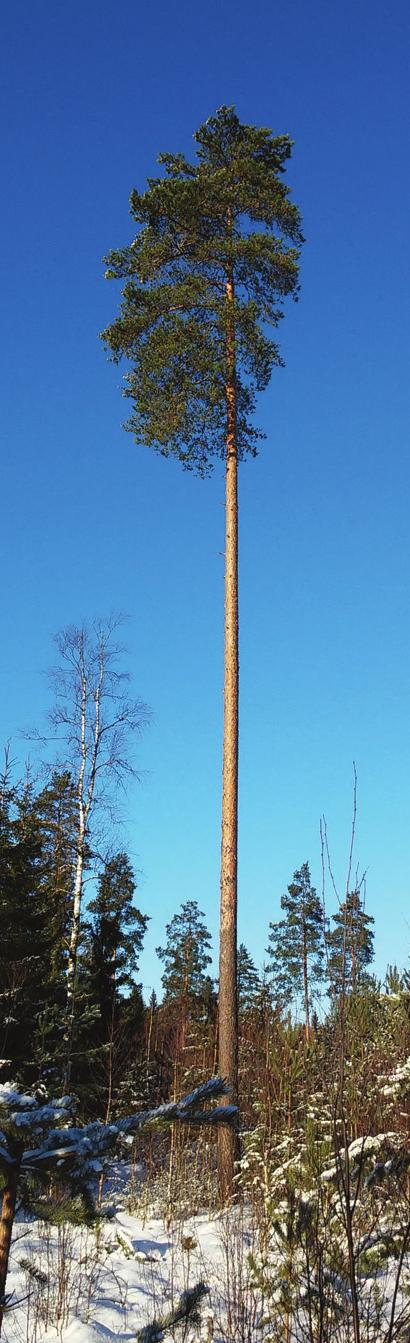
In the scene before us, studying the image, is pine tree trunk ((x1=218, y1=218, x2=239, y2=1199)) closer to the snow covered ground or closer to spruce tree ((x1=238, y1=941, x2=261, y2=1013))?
the snow covered ground

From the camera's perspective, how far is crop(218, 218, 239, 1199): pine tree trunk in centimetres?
964

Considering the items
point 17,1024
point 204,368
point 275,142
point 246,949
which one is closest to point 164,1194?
point 17,1024

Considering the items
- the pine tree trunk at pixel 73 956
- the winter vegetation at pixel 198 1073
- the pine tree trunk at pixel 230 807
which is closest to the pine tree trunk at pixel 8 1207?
the winter vegetation at pixel 198 1073

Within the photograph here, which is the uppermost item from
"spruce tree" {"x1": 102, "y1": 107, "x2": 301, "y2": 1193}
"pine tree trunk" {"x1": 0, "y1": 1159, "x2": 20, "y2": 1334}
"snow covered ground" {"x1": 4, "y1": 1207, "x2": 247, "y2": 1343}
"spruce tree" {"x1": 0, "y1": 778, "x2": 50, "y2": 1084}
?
"spruce tree" {"x1": 102, "y1": 107, "x2": 301, "y2": 1193}

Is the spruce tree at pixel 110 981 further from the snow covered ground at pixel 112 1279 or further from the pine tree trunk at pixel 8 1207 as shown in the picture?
the pine tree trunk at pixel 8 1207

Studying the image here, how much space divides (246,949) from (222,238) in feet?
89.2

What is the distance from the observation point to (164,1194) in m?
11.1

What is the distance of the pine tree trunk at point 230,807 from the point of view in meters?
9.64

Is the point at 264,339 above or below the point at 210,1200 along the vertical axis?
above

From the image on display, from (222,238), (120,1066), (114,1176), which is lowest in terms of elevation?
(114,1176)

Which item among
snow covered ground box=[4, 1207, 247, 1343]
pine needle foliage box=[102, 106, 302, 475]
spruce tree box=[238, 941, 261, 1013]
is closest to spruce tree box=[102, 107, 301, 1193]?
pine needle foliage box=[102, 106, 302, 475]

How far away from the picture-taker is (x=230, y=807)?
11.0 m

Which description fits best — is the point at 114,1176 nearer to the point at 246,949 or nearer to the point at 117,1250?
the point at 117,1250

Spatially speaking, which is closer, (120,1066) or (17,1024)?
(17,1024)
